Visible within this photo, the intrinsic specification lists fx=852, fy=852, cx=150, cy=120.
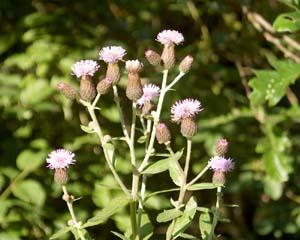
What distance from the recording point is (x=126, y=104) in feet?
8.71

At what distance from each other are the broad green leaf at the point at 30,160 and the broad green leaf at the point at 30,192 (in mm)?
42

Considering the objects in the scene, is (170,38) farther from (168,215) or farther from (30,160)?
(30,160)

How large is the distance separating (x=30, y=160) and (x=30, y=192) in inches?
3.8

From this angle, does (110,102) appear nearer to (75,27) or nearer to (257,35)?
(75,27)

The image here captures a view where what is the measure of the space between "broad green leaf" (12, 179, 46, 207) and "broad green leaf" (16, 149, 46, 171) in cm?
4

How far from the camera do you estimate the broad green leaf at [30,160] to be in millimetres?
2275

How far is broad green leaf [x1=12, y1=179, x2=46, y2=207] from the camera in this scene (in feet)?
7.32

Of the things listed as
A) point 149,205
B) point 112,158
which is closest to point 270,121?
point 149,205

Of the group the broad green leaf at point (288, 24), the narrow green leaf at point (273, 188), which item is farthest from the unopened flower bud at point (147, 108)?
the narrow green leaf at point (273, 188)

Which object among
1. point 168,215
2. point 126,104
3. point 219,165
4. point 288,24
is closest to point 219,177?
point 219,165

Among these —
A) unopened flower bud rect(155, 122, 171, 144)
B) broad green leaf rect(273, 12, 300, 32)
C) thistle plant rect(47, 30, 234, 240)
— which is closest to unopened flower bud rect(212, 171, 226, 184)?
thistle plant rect(47, 30, 234, 240)

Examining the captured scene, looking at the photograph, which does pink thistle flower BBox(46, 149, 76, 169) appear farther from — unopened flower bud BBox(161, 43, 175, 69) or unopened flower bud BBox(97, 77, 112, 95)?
unopened flower bud BBox(161, 43, 175, 69)

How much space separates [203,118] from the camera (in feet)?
8.79

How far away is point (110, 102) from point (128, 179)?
234 mm
